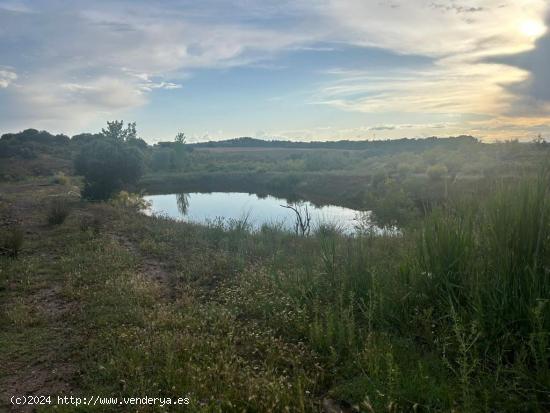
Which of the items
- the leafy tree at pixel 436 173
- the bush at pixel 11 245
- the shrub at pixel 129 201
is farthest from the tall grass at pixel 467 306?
the leafy tree at pixel 436 173

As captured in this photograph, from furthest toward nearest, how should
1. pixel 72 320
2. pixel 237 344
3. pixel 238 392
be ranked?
pixel 72 320
pixel 237 344
pixel 238 392

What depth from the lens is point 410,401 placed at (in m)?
3.59

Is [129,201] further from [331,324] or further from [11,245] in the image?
[331,324]

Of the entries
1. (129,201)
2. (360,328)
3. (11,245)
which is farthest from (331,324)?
(129,201)

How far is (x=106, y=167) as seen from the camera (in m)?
26.1

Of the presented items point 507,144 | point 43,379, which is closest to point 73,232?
point 43,379

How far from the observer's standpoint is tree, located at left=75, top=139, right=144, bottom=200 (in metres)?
25.7

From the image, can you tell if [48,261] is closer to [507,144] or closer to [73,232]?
[73,232]

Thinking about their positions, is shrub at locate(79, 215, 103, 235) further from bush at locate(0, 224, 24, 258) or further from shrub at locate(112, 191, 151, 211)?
shrub at locate(112, 191, 151, 211)

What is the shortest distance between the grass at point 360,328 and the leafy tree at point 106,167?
18.6 m

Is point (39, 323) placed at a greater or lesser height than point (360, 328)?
lesser

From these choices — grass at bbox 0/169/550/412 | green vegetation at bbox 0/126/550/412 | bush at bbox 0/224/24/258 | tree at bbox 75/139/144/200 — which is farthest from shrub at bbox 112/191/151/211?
grass at bbox 0/169/550/412

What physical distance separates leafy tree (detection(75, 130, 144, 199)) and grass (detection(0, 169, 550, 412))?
18619 mm

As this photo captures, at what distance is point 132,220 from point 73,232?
285 centimetres
